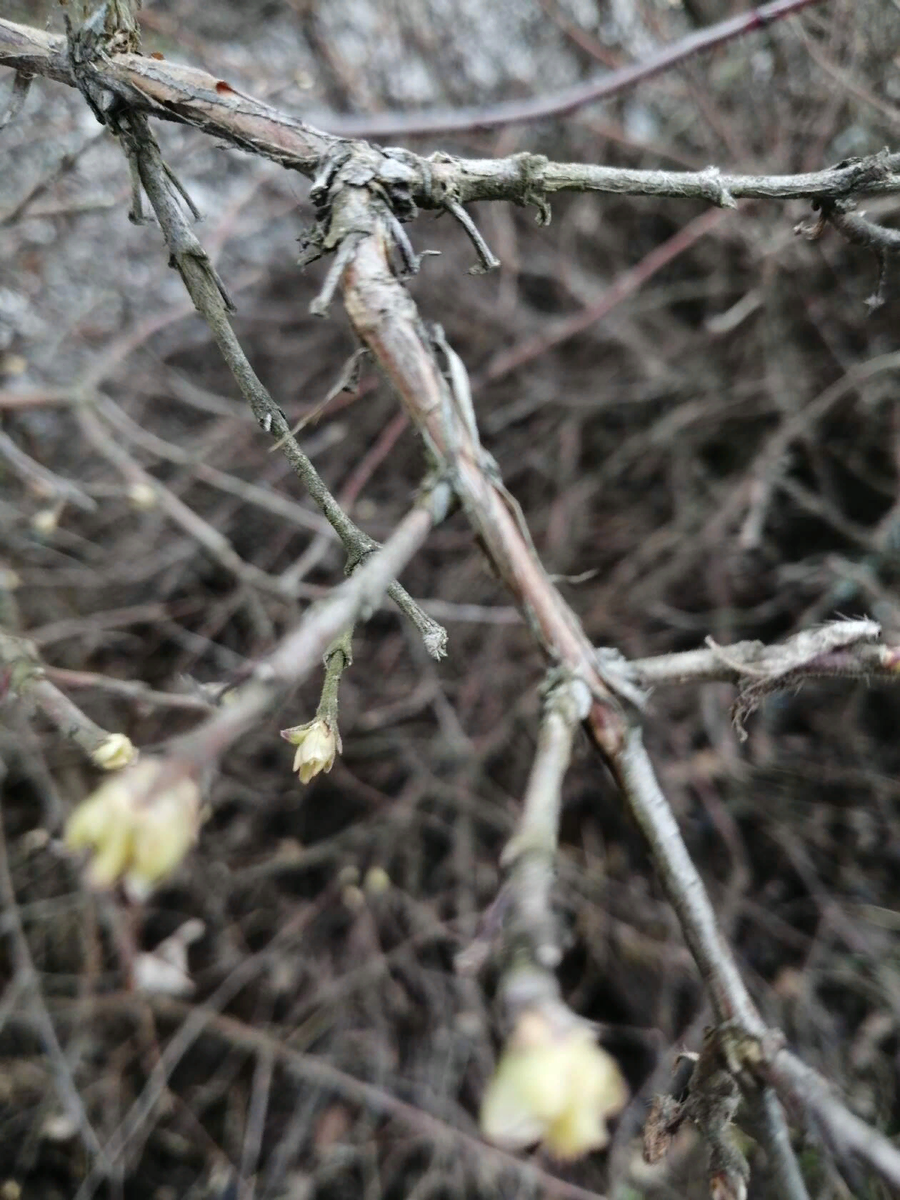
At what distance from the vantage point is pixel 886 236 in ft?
2.00

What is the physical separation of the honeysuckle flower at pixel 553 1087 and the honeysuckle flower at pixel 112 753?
0.49 m

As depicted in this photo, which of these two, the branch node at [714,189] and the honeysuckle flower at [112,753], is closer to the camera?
the branch node at [714,189]

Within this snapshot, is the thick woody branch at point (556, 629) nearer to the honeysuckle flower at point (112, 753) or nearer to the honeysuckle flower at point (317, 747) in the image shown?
the honeysuckle flower at point (317, 747)

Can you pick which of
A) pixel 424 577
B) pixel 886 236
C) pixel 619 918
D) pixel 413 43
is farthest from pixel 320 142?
pixel 413 43

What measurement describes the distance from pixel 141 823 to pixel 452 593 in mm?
1544

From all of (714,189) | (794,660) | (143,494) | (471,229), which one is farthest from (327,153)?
(143,494)

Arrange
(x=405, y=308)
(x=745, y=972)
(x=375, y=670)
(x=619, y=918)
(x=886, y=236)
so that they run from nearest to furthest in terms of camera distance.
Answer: (x=405, y=308) < (x=886, y=236) < (x=745, y=972) < (x=619, y=918) < (x=375, y=670)

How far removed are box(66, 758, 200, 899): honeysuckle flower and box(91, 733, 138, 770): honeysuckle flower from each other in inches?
15.9

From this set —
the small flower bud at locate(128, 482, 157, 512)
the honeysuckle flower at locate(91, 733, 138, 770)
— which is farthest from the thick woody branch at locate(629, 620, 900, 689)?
the small flower bud at locate(128, 482, 157, 512)

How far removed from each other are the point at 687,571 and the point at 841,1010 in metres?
0.85

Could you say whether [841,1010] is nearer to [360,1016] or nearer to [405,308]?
[360,1016]

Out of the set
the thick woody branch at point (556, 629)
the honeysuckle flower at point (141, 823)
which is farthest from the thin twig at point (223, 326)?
the honeysuckle flower at point (141, 823)

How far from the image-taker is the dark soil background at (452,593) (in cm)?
152

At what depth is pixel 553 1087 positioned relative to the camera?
0.27m
